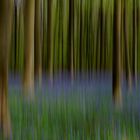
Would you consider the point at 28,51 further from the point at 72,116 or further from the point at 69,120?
the point at 69,120

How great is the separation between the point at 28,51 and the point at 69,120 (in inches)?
107

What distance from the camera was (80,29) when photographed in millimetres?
19266

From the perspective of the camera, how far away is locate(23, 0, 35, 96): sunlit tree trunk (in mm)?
8156

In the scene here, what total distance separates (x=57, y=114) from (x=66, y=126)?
0.83 meters

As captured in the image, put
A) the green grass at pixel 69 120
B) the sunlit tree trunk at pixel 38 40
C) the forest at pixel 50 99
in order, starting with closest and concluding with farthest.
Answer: the green grass at pixel 69 120 → the forest at pixel 50 99 → the sunlit tree trunk at pixel 38 40

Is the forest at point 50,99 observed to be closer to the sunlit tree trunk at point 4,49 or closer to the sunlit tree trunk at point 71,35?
the sunlit tree trunk at point 4,49

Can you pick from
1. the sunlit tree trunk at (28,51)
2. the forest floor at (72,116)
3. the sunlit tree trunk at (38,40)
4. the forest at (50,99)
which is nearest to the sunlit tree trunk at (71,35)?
the forest at (50,99)

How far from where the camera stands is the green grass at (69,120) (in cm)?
535

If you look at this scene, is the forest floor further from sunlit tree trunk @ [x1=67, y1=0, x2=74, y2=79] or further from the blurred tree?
sunlit tree trunk @ [x1=67, y1=0, x2=74, y2=79]

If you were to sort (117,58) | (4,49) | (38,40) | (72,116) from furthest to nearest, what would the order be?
(38,40), (117,58), (72,116), (4,49)

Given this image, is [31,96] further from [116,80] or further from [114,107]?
[116,80]

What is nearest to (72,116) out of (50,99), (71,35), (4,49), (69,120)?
(69,120)

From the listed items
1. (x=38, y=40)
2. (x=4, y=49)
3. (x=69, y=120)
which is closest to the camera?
(x=4, y=49)

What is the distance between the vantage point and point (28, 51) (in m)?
8.73
